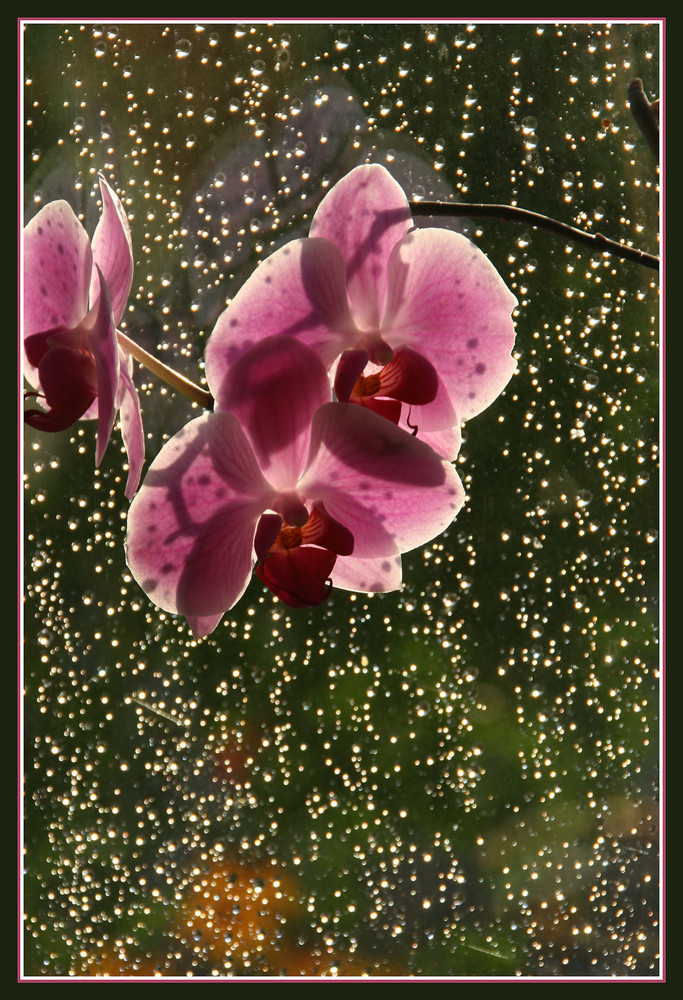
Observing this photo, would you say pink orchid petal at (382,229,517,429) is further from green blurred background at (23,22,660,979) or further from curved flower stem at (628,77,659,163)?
green blurred background at (23,22,660,979)

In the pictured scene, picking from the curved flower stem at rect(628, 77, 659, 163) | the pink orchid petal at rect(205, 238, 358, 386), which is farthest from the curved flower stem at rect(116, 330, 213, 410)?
the curved flower stem at rect(628, 77, 659, 163)

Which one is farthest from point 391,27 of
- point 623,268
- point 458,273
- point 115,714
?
point 115,714

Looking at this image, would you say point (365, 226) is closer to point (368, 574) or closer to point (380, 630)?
point (368, 574)

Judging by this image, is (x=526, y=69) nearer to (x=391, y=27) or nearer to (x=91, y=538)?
(x=391, y=27)

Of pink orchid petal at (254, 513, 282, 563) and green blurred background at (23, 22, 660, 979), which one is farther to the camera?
green blurred background at (23, 22, 660, 979)

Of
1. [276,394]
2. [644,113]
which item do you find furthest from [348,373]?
[644,113]

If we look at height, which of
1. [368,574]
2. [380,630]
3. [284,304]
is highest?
[284,304]
